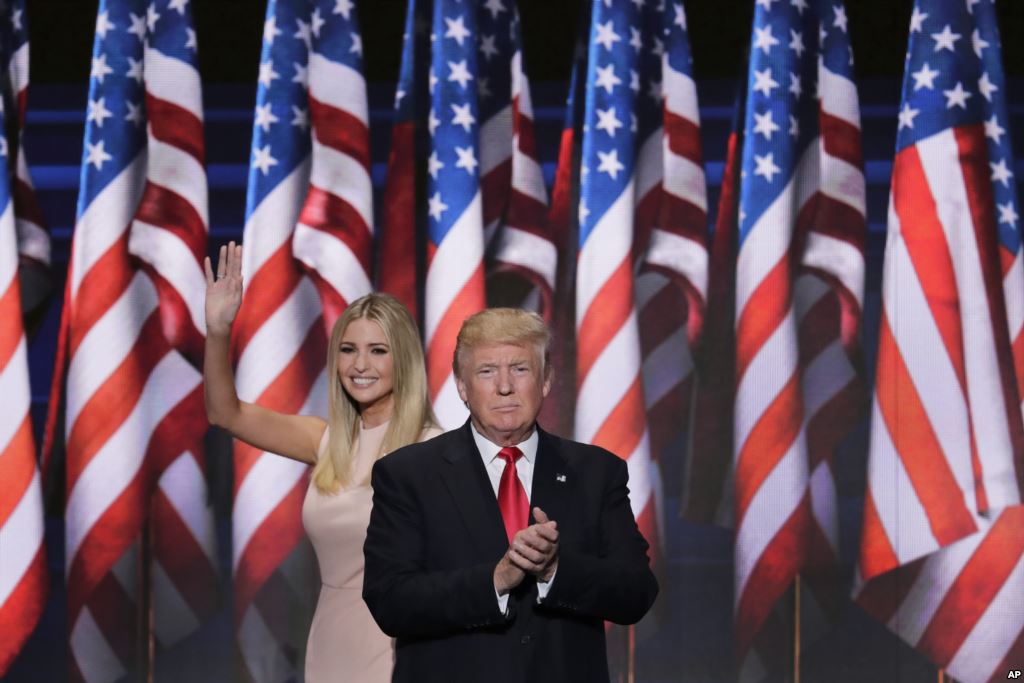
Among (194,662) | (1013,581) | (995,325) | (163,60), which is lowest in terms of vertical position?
(194,662)

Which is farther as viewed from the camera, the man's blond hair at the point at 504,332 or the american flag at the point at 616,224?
the american flag at the point at 616,224

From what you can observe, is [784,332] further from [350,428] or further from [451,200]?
[350,428]

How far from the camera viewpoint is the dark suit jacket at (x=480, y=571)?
139 cm

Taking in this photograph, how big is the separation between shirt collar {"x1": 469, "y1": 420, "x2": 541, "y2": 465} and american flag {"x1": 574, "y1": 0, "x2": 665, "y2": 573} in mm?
2286

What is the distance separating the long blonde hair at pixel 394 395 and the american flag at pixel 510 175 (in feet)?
5.08

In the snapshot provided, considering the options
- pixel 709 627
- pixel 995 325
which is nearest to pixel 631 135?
pixel 995 325

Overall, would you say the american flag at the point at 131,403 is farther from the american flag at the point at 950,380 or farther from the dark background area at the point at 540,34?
the american flag at the point at 950,380

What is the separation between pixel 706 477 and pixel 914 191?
1211 millimetres

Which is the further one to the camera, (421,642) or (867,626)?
(867,626)

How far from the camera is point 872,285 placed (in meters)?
4.00

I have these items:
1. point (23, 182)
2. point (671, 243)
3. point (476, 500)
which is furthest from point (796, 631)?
point (23, 182)

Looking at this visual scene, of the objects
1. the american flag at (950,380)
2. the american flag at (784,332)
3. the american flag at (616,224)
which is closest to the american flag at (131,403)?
the american flag at (616,224)

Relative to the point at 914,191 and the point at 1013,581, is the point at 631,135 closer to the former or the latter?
the point at 914,191

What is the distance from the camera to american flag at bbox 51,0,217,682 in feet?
12.5
